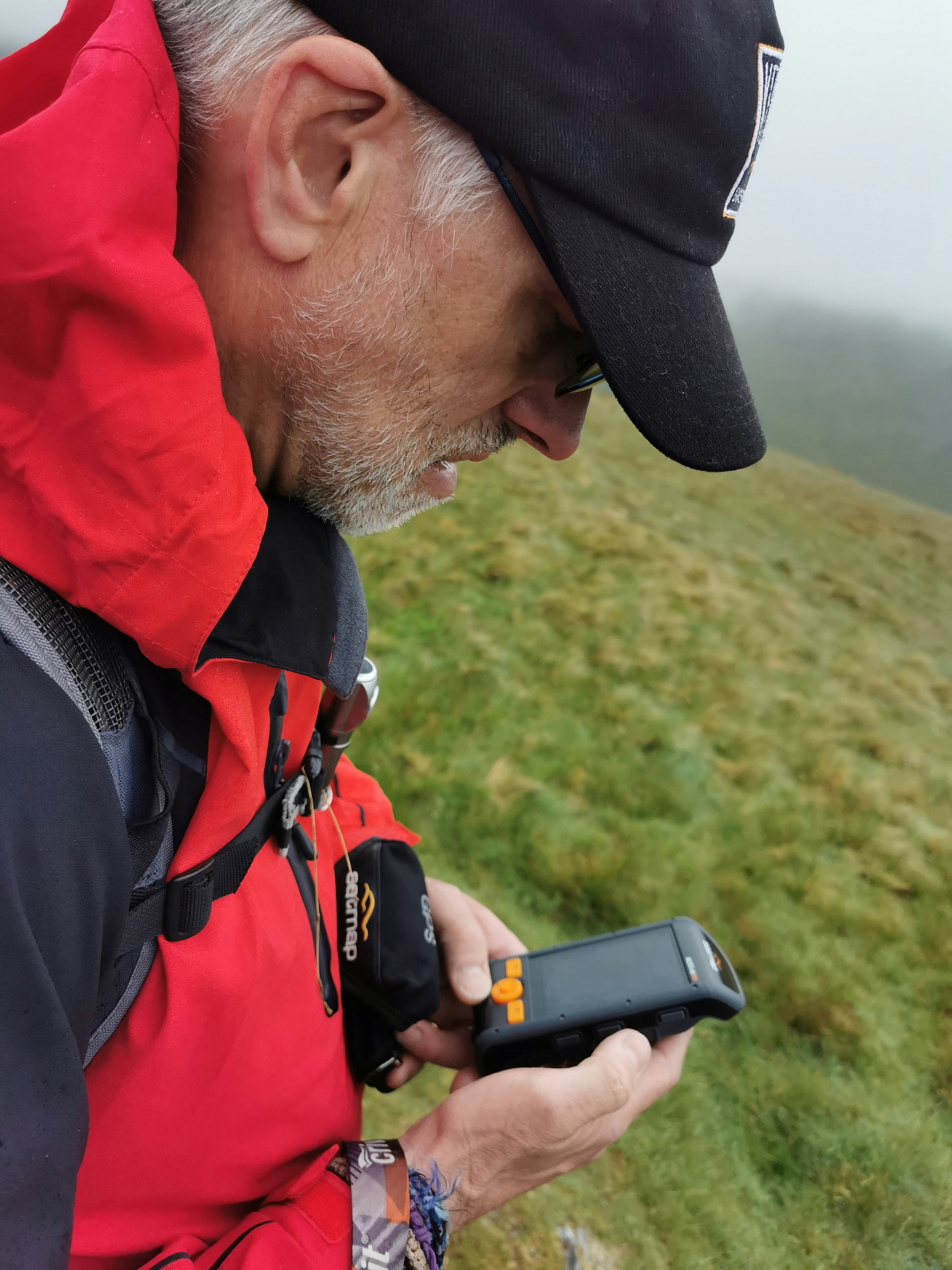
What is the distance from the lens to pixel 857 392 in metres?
4.13

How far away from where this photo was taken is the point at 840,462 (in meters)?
3.88

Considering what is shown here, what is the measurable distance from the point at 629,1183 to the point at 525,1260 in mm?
235

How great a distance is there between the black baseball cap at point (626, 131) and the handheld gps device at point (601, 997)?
79cm

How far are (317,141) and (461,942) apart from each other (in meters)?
1.10

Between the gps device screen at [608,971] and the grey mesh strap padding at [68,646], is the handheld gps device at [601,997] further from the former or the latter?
the grey mesh strap padding at [68,646]

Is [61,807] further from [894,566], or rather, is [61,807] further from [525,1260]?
[894,566]

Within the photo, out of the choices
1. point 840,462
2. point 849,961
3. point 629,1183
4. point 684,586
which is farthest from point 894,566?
point 629,1183

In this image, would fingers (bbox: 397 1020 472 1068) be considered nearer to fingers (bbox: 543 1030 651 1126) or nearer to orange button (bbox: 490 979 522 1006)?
orange button (bbox: 490 979 522 1006)

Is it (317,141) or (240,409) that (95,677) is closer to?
(240,409)

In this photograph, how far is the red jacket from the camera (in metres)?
0.59

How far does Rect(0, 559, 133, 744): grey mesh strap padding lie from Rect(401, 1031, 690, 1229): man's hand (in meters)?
0.70

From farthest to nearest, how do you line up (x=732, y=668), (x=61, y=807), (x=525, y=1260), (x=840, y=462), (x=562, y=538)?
(x=840, y=462), (x=562, y=538), (x=732, y=668), (x=525, y=1260), (x=61, y=807)

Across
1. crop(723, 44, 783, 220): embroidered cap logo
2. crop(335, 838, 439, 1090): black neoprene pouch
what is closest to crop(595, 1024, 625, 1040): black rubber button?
crop(335, 838, 439, 1090): black neoprene pouch

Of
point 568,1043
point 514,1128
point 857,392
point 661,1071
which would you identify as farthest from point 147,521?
point 857,392
